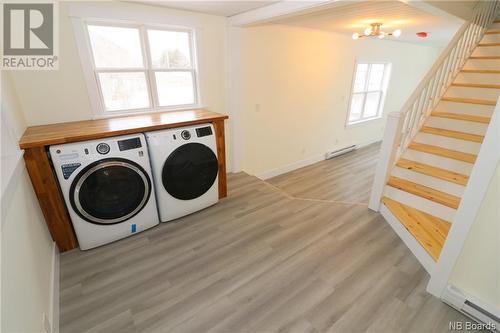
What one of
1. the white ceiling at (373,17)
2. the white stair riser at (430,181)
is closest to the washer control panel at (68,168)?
the white ceiling at (373,17)

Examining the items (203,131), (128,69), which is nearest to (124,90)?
(128,69)

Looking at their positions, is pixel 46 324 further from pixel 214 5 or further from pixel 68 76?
pixel 214 5

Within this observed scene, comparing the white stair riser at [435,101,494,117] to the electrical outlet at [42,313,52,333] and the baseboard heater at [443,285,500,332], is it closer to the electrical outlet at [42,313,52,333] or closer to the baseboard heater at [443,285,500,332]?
the baseboard heater at [443,285,500,332]

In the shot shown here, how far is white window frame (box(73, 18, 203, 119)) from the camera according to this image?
2.20 metres

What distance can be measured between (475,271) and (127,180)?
2635 mm

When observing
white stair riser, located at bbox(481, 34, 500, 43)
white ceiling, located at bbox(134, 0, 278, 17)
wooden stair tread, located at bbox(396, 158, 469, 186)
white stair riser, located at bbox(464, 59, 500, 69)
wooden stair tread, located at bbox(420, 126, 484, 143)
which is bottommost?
wooden stair tread, located at bbox(396, 158, 469, 186)

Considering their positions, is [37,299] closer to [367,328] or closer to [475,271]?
[367,328]

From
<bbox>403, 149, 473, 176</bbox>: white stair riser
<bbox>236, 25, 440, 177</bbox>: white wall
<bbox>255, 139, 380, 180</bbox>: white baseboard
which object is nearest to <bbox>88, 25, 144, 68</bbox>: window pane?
<bbox>236, 25, 440, 177</bbox>: white wall

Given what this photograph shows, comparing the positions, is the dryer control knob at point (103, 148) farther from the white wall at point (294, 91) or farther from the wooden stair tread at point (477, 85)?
the wooden stair tread at point (477, 85)

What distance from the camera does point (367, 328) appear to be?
1463 millimetres

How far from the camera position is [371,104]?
600 cm

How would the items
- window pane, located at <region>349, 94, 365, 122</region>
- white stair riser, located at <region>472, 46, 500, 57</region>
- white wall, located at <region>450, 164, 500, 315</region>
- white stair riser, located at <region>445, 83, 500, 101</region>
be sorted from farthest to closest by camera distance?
window pane, located at <region>349, 94, 365, 122</region> → white stair riser, located at <region>472, 46, 500, 57</region> → white stair riser, located at <region>445, 83, 500, 101</region> → white wall, located at <region>450, 164, 500, 315</region>

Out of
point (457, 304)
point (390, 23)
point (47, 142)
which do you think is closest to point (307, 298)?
point (457, 304)

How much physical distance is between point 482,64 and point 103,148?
15.8 feet
